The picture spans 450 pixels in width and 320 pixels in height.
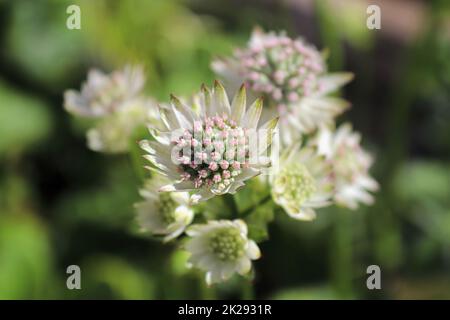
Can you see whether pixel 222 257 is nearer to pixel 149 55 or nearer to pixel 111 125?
pixel 111 125

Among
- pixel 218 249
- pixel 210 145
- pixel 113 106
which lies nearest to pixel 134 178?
pixel 113 106

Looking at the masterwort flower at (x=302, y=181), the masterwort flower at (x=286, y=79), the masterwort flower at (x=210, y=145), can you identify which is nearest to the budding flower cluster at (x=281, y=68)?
the masterwort flower at (x=286, y=79)

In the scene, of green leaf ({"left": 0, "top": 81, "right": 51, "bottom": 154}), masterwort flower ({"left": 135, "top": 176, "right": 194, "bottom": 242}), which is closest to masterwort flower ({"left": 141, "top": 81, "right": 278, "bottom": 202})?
masterwort flower ({"left": 135, "top": 176, "right": 194, "bottom": 242})

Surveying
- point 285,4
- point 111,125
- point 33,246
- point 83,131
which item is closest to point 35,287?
point 33,246

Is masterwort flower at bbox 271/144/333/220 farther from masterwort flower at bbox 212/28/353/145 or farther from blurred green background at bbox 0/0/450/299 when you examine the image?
blurred green background at bbox 0/0/450/299

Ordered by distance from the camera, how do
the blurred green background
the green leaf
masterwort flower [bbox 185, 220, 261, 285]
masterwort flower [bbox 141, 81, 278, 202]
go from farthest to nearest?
1. the green leaf
2. the blurred green background
3. masterwort flower [bbox 185, 220, 261, 285]
4. masterwort flower [bbox 141, 81, 278, 202]

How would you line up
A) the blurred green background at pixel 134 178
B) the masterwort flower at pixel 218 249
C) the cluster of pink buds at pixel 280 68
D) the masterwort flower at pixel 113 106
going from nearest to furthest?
the masterwort flower at pixel 218 249
the cluster of pink buds at pixel 280 68
the masterwort flower at pixel 113 106
the blurred green background at pixel 134 178

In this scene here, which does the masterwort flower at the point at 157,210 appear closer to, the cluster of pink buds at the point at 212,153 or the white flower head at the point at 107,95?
the cluster of pink buds at the point at 212,153
